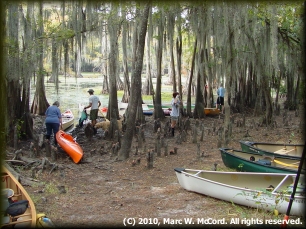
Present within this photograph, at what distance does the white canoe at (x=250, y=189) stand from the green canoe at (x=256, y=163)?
0.40 m

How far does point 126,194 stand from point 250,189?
82.1 inches

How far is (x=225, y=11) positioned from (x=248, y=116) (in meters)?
7.52

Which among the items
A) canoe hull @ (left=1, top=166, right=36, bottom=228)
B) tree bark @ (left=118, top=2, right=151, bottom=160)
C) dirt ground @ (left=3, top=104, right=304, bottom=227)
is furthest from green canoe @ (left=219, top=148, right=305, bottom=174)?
canoe hull @ (left=1, top=166, right=36, bottom=228)

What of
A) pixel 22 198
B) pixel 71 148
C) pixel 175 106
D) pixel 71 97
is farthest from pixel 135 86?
pixel 71 97

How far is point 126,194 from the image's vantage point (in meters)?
6.17

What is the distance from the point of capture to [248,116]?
15734 mm

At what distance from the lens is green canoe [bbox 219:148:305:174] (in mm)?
6385

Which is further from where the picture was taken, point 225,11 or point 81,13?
point 81,13

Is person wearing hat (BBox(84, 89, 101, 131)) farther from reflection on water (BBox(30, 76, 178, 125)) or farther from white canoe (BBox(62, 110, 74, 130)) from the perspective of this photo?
white canoe (BBox(62, 110, 74, 130))

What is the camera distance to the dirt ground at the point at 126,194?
4902mm

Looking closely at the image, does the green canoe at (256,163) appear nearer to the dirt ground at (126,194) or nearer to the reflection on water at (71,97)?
the dirt ground at (126,194)

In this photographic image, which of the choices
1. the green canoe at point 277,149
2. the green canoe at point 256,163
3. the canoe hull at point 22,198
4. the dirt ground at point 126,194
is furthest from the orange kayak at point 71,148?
the green canoe at point 277,149

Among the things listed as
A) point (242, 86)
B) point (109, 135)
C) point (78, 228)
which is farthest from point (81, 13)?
point (242, 86)

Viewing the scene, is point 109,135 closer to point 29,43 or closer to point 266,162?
point 29,43
